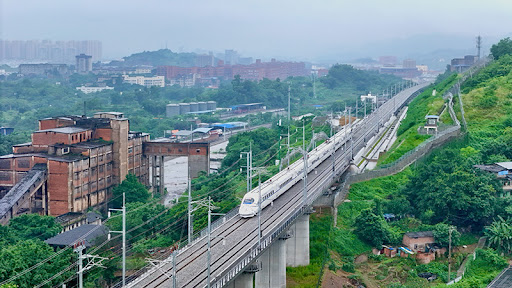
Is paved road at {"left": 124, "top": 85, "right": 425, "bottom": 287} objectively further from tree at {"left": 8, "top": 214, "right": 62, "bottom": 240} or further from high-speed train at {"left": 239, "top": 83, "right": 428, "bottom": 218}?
tree at {"left": 8, "top": 214, "right": 62, "bottom": 240}

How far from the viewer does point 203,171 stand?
59.3m

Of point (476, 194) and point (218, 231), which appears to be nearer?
point (218, 231)

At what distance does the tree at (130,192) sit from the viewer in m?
52.6

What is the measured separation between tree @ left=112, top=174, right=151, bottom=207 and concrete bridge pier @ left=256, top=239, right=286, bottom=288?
2234 cm

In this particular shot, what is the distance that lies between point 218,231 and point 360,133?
3287 cm

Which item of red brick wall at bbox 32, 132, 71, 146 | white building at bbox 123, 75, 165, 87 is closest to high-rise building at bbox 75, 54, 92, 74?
white building at bbox 123, 75, 165, 87

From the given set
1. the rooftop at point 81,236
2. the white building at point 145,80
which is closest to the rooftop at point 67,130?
the rooftop at point 81,236

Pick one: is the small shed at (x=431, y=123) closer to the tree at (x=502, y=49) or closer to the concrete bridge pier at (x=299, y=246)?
the concrete bridge pier at (x=299, y=246)

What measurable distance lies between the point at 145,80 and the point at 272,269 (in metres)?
142

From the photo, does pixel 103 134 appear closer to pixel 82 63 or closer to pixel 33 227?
pixel 33 227

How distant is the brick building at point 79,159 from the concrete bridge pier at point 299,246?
1908 cm

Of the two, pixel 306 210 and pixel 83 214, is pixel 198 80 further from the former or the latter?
pixel 306 210

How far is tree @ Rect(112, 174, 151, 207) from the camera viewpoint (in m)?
52.6

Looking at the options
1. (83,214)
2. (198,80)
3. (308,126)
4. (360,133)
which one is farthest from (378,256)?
(198,80)
